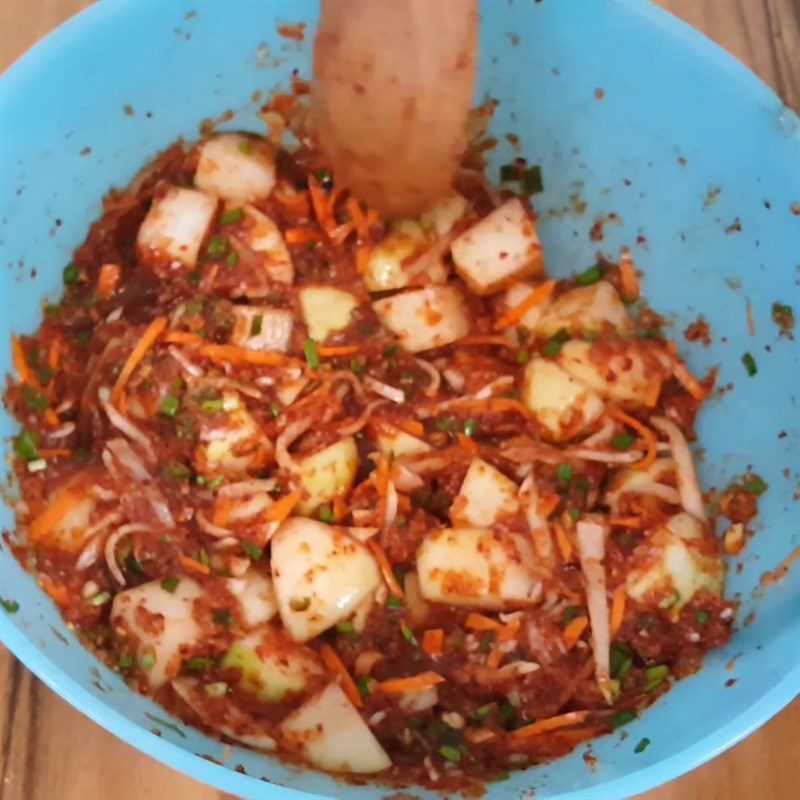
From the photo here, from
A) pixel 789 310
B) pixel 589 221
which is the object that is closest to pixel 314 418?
pixel 589 221

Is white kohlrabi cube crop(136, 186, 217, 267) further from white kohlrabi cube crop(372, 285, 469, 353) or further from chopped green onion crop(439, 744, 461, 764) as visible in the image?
chopped green onion crop(439, 744, 461, 764)

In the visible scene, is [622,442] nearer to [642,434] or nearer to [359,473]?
[642,434]

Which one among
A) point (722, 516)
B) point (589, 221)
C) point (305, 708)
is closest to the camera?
point (305, 708)

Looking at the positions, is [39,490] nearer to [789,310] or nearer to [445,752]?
[445,752]

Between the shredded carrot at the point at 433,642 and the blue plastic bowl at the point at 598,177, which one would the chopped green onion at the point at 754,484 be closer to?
the blue plastic bowl at the point at 598,177

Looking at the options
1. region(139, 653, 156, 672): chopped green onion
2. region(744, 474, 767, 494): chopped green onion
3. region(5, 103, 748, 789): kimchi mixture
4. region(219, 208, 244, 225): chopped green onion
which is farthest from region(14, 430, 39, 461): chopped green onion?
region(744, 474, 767, 494): chopped green onion

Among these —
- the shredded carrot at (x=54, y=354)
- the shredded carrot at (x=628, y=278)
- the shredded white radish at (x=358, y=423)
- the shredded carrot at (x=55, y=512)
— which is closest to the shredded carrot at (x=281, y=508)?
the shredded white radish at (x=358, y=423)

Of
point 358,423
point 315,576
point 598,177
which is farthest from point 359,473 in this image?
point 598,177
